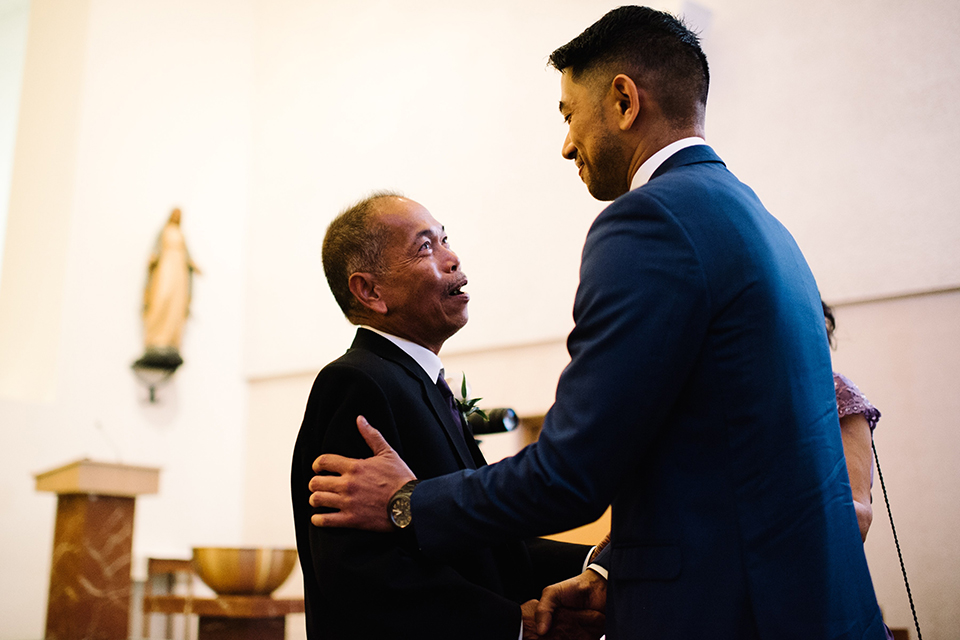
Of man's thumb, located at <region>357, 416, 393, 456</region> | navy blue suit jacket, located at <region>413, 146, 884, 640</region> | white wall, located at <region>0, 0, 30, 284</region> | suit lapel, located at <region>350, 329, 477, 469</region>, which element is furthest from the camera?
white wall, located at <region>0, 0, 30, 284</region>

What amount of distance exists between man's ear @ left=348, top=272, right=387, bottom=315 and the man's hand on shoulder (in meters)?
0.52

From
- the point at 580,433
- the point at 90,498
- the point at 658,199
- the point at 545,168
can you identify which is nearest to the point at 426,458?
the point at 580,433

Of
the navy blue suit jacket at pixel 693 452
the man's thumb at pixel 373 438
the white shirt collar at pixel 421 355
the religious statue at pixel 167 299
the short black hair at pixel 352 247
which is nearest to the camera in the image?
the navy blue suit jacket at pixel 693 452

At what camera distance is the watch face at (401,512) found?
1.56 meters

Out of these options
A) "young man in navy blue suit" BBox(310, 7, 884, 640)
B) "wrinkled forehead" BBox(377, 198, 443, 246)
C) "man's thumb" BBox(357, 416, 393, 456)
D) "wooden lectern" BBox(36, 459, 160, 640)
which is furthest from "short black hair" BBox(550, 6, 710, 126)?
"wooden lectern" BBox(36, 459, 160, 640)

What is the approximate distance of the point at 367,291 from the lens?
218 centimetres

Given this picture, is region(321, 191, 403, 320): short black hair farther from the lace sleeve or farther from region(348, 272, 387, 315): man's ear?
the lace sleeve

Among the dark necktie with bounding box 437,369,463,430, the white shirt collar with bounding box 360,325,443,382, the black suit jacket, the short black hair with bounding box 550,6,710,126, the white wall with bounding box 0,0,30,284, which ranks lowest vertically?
the black suit jacket

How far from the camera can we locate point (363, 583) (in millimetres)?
1589

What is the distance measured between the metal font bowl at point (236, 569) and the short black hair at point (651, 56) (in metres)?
3.50

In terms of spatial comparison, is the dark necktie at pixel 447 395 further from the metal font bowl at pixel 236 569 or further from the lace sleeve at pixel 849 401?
the metal font bowl at pixel 236 569

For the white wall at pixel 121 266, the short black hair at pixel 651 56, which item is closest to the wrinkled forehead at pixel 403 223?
the short black hair at pixel 651 56

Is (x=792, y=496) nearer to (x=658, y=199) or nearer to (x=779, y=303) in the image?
(x=779, y=303)

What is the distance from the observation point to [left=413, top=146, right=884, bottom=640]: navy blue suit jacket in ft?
4.32
